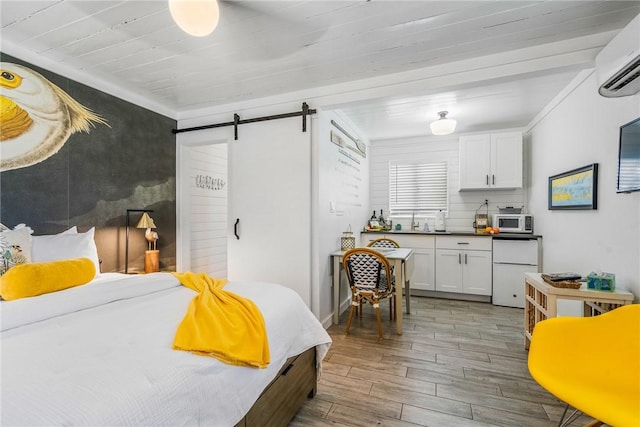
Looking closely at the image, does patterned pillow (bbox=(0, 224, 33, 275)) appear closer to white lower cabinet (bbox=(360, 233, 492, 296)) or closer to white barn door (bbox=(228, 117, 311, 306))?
white barn door (bbox=(228, 117, 311, 306))

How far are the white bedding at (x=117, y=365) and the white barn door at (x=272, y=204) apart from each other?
1460mm

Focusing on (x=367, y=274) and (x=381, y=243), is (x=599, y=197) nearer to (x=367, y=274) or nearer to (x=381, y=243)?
(x=367, y=274)

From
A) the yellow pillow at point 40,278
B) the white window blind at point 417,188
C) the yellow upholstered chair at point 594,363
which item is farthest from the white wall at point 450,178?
the yellow pillow at point 40,278

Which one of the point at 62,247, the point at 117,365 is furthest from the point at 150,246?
the point at 117,365

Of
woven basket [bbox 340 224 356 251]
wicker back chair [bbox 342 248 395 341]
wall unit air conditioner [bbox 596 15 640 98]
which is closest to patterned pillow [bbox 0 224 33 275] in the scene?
wicker back chair [bbox 342 248 395 341]

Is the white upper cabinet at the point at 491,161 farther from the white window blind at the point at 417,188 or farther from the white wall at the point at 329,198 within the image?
the white wall at the point at 329,198

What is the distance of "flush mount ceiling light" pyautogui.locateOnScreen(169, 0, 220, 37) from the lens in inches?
61.2

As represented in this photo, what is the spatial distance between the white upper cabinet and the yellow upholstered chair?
124 inches

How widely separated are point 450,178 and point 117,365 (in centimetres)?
494

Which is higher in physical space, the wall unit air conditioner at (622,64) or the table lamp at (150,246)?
the wall unit air conditioner at (622,64)

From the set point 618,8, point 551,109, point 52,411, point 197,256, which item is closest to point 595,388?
point 52,411

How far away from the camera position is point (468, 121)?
416cm

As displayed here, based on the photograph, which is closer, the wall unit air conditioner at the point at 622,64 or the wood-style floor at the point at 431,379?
the wall unit air conditioner at the point at 622,64

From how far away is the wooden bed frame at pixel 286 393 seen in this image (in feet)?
4.64
